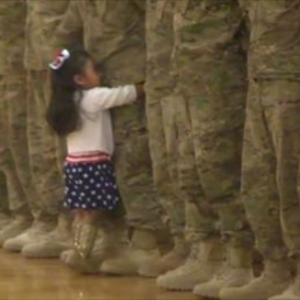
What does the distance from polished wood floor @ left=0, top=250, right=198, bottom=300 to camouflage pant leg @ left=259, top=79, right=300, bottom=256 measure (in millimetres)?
583

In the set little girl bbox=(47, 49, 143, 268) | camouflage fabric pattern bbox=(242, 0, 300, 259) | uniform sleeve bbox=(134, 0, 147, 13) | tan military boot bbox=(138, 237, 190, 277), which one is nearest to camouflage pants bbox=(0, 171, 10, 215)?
little girl bbox=(47, 49, 143, 268)

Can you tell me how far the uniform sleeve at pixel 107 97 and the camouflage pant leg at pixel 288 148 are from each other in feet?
3.36

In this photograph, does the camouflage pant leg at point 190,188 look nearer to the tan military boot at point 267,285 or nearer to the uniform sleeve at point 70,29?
the tan military boot at point 267,285

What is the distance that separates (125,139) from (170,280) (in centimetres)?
65

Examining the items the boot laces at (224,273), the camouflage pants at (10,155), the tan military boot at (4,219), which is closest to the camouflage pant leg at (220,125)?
the boot laces at (224,273)

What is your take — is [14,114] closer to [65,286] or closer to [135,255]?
[135,255]

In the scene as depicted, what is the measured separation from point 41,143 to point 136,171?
2.45 ft

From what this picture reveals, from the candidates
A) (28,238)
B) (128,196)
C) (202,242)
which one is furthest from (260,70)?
(28,238)

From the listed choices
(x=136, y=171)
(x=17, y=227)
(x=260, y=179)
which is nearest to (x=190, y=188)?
(x=260, y=179)

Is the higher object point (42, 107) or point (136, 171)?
point (42, 107)

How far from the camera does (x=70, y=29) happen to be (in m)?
5.27

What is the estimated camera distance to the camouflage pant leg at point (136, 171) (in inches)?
194

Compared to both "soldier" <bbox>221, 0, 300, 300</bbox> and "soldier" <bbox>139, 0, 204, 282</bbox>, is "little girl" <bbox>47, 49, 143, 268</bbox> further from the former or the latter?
"soldier" <bbox>221, 0, 300, 300</bbox>

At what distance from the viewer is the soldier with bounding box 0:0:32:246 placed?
5.70 metres
